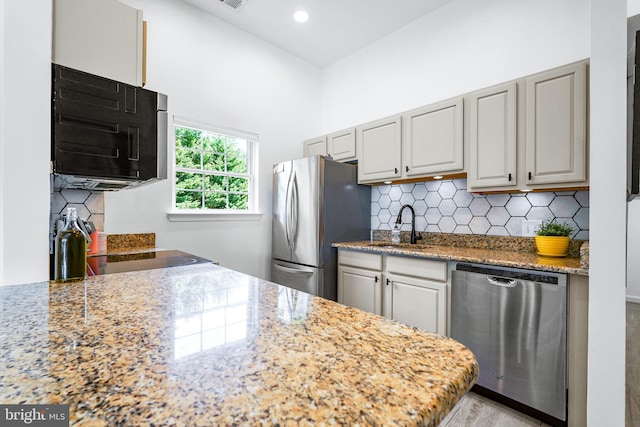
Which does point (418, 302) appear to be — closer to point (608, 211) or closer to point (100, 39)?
point (608, 211)

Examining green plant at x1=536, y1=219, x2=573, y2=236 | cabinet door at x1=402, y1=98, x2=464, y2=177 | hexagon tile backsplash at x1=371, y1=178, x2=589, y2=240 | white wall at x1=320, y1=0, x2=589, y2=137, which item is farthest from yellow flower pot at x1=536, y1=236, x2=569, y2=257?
white wall at x1=320, y1=0, x2=589, y2=137

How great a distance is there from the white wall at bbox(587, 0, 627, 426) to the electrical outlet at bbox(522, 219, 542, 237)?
3.01ft

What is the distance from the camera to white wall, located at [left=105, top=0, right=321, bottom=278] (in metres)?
2.63

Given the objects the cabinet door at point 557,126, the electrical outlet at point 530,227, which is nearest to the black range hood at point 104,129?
the cabinet door at point 557,126

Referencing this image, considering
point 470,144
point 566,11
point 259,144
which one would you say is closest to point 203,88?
point 259,144

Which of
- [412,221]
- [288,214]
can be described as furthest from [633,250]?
[288,214]

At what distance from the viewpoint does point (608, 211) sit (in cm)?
139

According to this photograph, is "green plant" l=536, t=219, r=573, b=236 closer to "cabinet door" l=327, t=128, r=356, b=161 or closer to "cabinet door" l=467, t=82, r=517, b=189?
"cabinet door" l=467, t=82, r=517, b=189

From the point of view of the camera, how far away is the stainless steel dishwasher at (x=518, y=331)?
5.54ft

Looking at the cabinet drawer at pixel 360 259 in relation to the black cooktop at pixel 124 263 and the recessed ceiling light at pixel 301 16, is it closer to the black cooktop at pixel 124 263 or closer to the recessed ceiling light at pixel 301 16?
the black cooktop at pixel 124 263

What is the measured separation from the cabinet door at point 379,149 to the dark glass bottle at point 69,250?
2391mm

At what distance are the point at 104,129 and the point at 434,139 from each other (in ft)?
7.51

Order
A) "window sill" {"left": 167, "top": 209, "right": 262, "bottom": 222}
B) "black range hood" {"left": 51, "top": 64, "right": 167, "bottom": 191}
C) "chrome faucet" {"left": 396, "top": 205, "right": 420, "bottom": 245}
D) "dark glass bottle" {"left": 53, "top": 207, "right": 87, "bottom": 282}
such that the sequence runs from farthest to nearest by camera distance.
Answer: "chrome faucet" {"left": 396, "top": 205, "right": 420, "bottom": 245} < "window sill" {"left": 167, "top": 209, "right": 262, "bottom": 222} < "black range hood" {"left": 51, "top": 64, "right": 167, "bottom": 191} < "dark glass bottle" {"left": 53, "top": 207, "right": 87, "bottom": 282}

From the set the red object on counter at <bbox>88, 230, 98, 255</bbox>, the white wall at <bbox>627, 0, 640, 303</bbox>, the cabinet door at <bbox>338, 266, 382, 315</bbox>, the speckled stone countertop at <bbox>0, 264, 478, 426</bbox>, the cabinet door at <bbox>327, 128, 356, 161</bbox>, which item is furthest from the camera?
the cabinet door at <bbox>327, 128, 356, 161</bbox>
